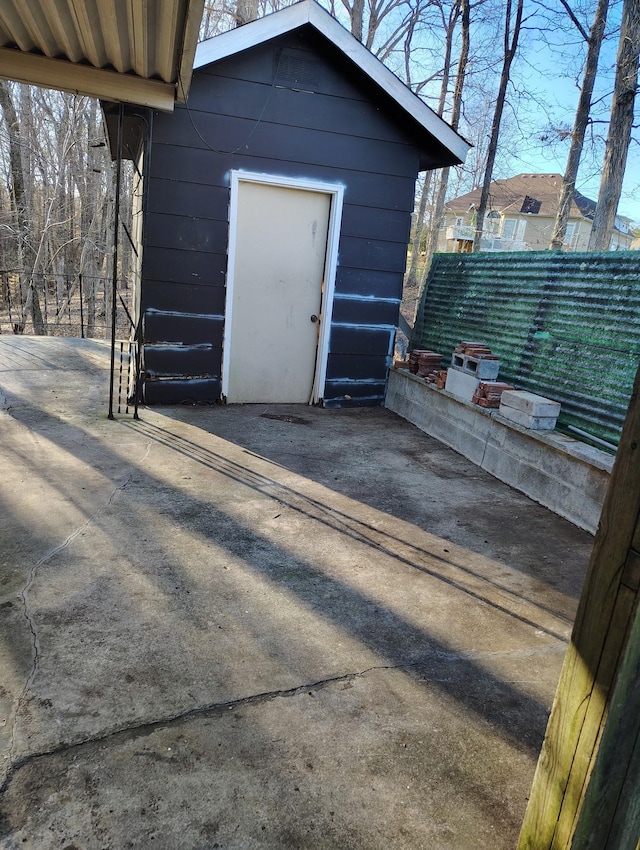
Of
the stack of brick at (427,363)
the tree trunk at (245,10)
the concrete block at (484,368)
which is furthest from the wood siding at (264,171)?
the tree trunk at (245,10)

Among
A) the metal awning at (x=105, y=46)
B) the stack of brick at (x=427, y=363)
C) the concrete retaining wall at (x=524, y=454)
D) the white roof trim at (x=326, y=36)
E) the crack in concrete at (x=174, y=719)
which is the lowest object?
the crack in concrete at (x=174, y=719)

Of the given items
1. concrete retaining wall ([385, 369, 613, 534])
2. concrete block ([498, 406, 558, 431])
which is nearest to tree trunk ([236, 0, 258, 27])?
concrete retaining wall ([385, 369, 613, 534])

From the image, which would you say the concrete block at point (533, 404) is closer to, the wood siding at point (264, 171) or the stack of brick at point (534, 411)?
the stack of brick at point (534, 411)

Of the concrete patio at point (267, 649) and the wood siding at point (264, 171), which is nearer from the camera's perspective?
the concrete patio at point (267, 649)

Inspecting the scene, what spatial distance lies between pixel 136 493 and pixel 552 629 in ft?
8.20

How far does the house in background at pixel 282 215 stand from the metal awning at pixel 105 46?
3.05 ft

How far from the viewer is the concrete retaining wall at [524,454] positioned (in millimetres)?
3514

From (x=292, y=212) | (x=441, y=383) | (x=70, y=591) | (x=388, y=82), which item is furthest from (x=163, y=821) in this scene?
(x=388, y=82)

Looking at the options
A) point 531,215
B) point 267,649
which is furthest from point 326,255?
point 531,215

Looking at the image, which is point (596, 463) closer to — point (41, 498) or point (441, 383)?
point (441, 383)

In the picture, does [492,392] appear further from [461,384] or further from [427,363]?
[427,363]

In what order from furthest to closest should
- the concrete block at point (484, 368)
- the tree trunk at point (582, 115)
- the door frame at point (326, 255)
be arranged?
1. the tree trunk at point (582, 115)
2. the door frame at point (326, 255)
3. the concrete block at point (484, 368)

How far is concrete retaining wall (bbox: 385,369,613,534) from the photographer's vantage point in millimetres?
3514

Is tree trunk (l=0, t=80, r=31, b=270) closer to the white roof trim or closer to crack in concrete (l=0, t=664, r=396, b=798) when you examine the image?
the white roof trim
